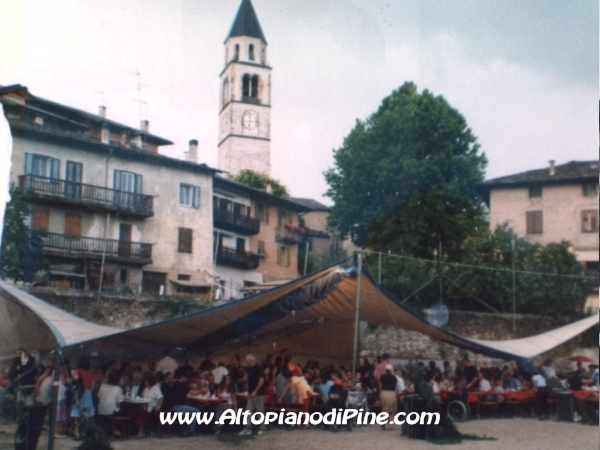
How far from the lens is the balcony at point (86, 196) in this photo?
28.1 ft

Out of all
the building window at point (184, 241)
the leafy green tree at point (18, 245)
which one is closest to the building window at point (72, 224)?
the leafy green tree at point (18, 245)

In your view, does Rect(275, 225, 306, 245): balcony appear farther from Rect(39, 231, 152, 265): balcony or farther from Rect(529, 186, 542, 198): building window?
Rect(529, 186, 542, 198): building window

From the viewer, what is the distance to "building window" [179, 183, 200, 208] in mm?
10730

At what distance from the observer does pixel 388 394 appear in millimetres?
7805

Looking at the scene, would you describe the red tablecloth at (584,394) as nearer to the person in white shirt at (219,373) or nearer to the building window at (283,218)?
the person in white shirt at (219,373)

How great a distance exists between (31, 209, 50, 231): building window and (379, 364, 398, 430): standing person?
15.8ft

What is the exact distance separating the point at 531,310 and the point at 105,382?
26.1 ft

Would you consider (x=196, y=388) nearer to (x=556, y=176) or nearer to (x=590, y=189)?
(x=556, y=176)

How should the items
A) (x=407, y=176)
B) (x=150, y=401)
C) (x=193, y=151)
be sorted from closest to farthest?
(x=150, y=401) < (x=193, y=151) < (x=407, y=176)

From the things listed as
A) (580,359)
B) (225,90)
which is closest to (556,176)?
(580,359)

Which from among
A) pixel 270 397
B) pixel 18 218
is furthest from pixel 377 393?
pixel 18 218

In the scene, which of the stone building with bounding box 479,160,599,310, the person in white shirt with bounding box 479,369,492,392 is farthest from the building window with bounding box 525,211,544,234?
the person in white shirt with bounding box 479,369,492,392

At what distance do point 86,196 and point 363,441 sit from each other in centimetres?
487

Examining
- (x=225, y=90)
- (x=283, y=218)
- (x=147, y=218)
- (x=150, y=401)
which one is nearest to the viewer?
(x=150, y=401)
